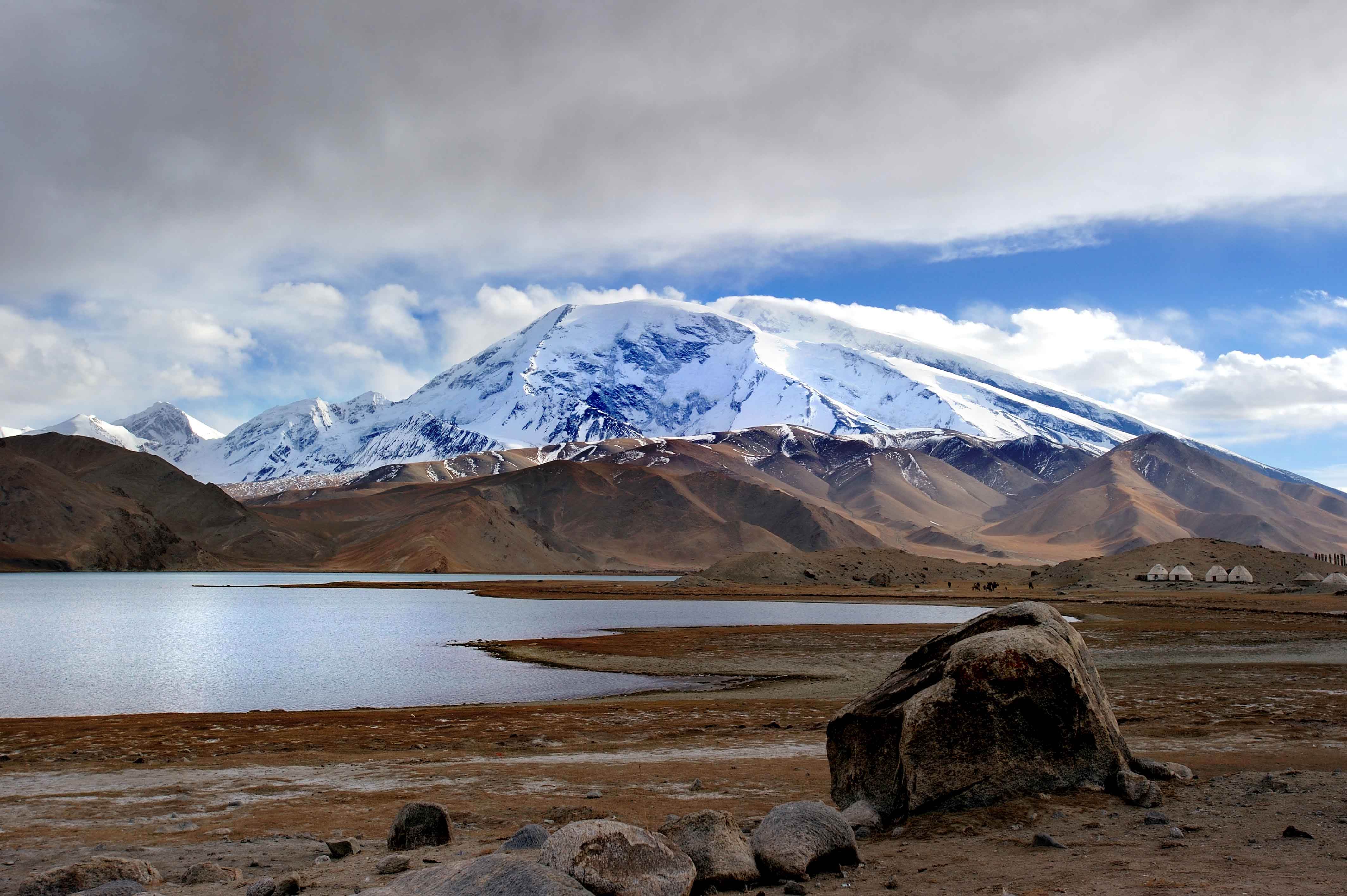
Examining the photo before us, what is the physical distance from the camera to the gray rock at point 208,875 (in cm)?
1057

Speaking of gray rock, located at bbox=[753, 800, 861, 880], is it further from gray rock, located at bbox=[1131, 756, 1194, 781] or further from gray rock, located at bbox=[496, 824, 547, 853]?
gray rock, located at bbox=[1131, 756, 1194, 781]

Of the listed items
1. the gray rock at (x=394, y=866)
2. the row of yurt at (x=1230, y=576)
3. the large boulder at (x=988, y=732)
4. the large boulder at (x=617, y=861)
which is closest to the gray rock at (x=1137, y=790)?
the large boulder at (x=988, y=732)

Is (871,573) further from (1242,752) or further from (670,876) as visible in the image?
(670,876)

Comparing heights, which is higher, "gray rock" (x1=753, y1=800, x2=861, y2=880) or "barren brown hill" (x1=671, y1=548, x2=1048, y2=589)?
"gray rock" (x1=753, y1=800, x2=861, y2=880)

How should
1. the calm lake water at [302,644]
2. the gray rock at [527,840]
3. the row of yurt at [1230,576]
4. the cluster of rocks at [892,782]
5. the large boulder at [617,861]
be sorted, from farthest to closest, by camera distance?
the row of yurt at [1230,576], the calm lake water at [302,644], the gray rock at [527,840], the cluster of rocks at [892,782], the large boulder at [617,861]

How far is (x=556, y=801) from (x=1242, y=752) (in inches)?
474

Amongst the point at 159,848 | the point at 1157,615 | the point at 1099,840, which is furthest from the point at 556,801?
the point at 1157,615

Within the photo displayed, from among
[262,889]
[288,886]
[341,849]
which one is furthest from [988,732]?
[262,889]

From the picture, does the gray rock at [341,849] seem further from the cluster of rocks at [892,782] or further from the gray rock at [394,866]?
the gray rock at [394,866]

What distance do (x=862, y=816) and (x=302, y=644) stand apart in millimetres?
49357

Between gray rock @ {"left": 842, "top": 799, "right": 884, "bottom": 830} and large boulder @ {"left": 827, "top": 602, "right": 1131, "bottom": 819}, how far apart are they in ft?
0.54

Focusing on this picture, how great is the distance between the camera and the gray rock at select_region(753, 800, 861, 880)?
10.2 metres

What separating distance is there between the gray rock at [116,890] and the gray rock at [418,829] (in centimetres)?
280

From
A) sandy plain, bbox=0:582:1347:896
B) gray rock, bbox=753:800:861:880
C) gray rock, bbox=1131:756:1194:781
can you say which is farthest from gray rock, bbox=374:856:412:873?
gray rock, bbox=1131:756:1194:781
